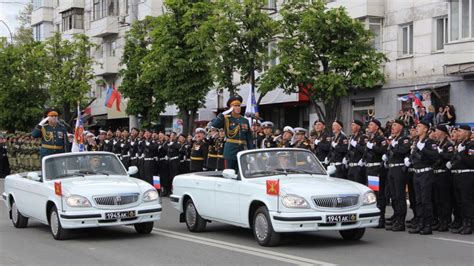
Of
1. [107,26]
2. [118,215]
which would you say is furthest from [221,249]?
[107,26]

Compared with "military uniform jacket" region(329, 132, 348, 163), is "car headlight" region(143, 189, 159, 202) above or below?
below

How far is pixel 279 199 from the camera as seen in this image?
447 inches

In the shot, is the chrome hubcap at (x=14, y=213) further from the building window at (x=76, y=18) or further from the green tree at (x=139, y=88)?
the building window at (x=76, y=18)

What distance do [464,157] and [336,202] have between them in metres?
3.28

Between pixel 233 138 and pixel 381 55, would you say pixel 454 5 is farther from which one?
pixel 233 138

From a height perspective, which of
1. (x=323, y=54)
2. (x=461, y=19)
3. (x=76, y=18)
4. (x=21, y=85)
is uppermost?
(x=76, y=18)

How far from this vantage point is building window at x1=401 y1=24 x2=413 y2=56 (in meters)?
29.8

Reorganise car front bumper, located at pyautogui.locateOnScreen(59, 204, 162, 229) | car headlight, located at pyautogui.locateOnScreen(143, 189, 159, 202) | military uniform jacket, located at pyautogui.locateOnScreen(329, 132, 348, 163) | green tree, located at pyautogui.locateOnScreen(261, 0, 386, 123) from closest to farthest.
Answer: car front bumper, located at pyautogui.locateOnScreen(59, 204, 162, 229) < car headlight, located at pyautogui.locateOnScreen(143, 189, 159, 202) < military uniform jacket, located at pyautogui.locateOnScreen(329, 132, 348, 163) < green tree, located at pyautogui.locateOnScreen(261, 0, 386, 123)

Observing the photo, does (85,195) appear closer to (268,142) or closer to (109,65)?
(268,142)

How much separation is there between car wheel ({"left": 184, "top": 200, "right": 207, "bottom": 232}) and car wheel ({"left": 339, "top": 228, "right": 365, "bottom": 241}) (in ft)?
8.85

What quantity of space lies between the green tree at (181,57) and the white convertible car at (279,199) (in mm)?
15702

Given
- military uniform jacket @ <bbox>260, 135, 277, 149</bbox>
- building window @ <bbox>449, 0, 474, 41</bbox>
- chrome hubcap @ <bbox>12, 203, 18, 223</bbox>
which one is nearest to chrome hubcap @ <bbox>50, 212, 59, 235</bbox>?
chrome hubcap @ <bbox>12, 203, 18, 223</bbox>

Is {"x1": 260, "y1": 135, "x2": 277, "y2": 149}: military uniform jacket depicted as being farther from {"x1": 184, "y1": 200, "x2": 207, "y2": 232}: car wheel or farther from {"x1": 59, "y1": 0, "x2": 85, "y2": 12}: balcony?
{"x1": 59, "y1": 0, "x2": 85, "y2": 12}: balcony

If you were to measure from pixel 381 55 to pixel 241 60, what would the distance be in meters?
4.75
